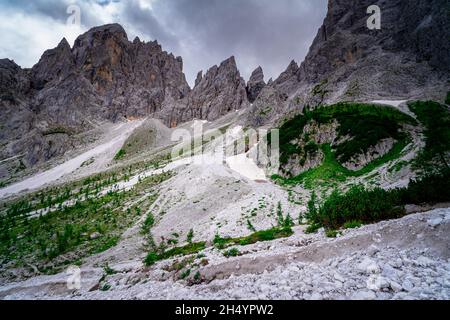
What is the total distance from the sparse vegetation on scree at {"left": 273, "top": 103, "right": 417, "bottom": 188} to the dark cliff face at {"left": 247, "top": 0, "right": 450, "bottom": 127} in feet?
105

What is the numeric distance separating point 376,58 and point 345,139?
3268 inches

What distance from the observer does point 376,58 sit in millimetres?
105312

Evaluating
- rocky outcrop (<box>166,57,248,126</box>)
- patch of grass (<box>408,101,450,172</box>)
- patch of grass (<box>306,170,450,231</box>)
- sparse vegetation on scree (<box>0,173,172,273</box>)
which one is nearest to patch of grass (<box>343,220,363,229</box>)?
patch of grass (<box>306,170,450,231</box>)

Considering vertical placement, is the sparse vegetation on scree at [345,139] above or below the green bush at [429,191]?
above

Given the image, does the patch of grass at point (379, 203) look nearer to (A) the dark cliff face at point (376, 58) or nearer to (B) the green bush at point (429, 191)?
(B) the green bush at point (429, 191)

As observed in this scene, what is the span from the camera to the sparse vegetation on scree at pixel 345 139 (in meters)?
38.3

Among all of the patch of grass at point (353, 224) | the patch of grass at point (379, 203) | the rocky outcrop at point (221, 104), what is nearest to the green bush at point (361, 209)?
the patch of grass at point (379, 203)

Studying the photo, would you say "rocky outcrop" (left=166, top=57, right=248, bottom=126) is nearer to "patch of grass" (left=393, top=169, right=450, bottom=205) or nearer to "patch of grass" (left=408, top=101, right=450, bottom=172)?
"patch of grass" (left=408, top=101, right=450, bottom=172)

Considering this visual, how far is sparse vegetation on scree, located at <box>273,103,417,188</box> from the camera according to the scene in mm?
38344

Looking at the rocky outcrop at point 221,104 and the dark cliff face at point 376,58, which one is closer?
the dark cliff face at point 376,58

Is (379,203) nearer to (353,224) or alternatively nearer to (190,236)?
(353,224)

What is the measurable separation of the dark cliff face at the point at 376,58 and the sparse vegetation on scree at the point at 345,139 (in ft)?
105

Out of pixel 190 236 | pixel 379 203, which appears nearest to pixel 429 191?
pixel 379 203

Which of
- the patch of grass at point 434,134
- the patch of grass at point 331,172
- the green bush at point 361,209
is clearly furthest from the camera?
the patch of grass at point 331,172
